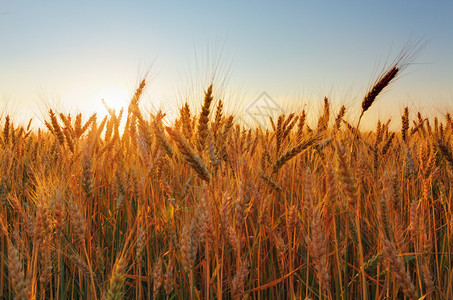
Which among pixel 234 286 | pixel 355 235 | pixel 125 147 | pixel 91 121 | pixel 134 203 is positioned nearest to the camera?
pixel 234 286

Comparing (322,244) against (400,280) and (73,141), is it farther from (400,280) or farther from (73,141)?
(73,141)

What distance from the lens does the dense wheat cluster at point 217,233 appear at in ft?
3.82

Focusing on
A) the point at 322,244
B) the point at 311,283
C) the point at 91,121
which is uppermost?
the point at 91,121

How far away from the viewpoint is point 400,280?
3.25ft

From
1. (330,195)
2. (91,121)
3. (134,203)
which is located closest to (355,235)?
(330,195)

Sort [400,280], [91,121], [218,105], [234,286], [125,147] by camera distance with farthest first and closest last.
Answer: [91,121] → [125,147] → [218,105] → [234,286] → [400,280]

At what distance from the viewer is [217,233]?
4.50ft

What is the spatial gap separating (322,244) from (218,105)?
1.29 m

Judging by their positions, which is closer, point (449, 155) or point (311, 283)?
point (311, 283)

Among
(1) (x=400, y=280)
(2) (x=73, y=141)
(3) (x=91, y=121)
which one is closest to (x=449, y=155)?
(1) (x=400, y=280)

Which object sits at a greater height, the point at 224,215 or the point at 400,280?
the point at 224,215

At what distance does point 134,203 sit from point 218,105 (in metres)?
0.96

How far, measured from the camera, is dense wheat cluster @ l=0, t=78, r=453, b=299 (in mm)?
1163

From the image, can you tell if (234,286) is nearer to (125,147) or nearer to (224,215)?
(224,215)
